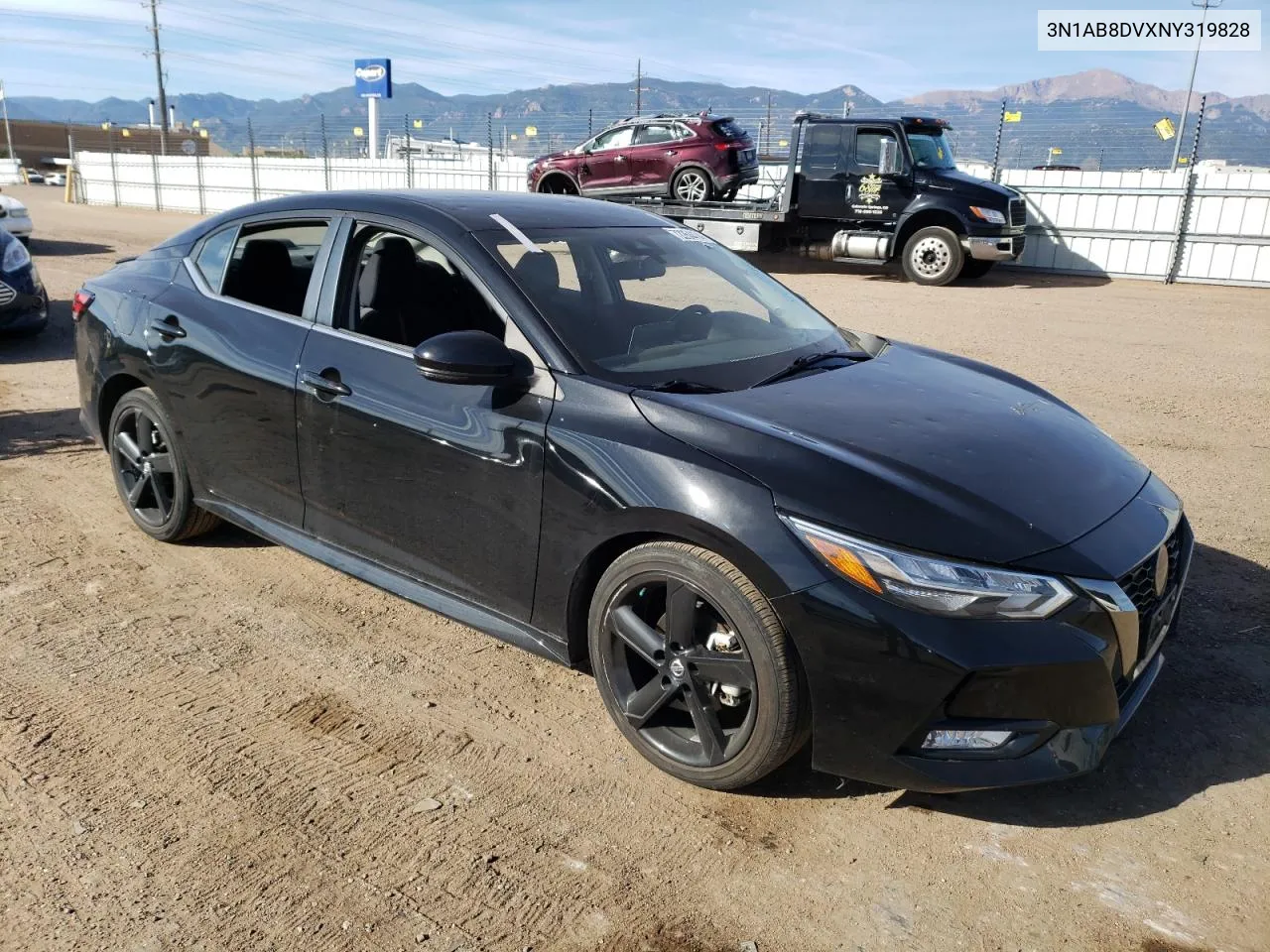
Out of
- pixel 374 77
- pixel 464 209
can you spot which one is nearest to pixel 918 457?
pixel 464 209

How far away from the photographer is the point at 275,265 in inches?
166

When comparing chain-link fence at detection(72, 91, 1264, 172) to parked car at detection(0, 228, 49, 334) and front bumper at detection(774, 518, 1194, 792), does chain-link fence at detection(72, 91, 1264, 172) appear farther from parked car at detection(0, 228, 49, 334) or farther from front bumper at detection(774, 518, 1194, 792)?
front bumper at detection(774, 518, 1194, 792)

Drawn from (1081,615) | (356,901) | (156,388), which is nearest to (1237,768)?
(1081,615)

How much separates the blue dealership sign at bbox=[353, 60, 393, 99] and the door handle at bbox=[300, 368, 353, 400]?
4560 centimetres

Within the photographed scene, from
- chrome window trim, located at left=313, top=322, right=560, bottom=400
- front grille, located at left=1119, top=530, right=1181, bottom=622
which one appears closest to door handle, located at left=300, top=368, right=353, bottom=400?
chrome window trim, located at left=313, top=322, right=560, bottom=400

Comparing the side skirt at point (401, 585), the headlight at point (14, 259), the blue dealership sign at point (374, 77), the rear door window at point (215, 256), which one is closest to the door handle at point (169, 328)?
the rear door window at point (215, 256)

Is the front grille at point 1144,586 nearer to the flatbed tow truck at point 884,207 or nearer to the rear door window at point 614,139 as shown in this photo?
the flatbed tow truck at point 884,207

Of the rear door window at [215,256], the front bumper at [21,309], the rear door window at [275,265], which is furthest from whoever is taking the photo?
the front bumper at [21,309]

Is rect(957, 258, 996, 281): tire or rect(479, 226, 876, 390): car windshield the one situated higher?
rect(479, 226, 876, 390): car windshield

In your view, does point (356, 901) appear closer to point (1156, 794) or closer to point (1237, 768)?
point (1156, 794)

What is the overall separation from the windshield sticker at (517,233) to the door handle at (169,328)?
158 centimetres

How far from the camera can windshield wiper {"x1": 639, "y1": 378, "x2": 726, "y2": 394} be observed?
3.18 metres

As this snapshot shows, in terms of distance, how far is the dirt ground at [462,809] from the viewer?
2459mm

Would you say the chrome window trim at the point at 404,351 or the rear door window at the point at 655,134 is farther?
the rear door window at the point at 655,134
